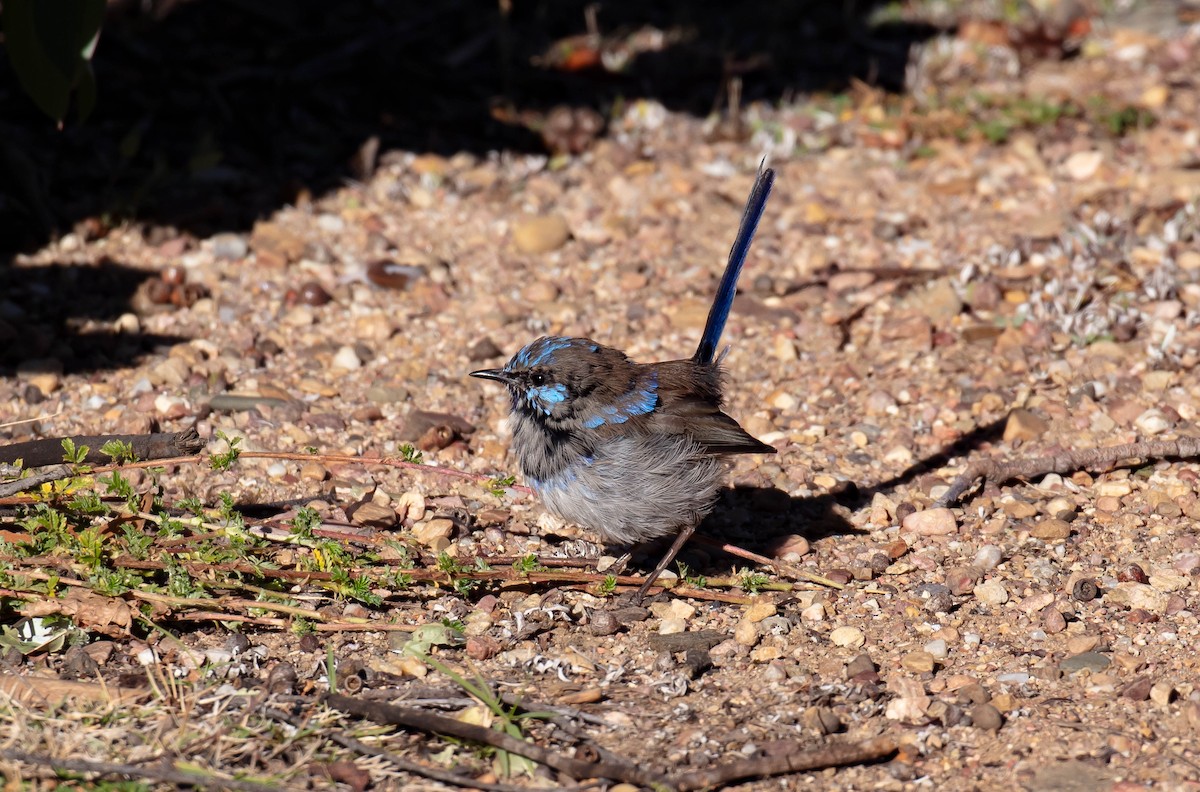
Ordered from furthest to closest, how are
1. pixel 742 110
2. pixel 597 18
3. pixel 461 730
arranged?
pixel 597 18
pixel 742 110
pixel 461 730

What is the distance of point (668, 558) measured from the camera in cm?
469

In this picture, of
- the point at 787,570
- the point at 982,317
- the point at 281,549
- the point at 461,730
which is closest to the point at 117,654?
the point at 281,549

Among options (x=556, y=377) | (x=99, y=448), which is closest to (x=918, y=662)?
(x=556, y=377)

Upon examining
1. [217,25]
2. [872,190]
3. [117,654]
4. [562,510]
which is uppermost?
[217,25]

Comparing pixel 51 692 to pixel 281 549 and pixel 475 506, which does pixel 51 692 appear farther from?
pixel 475 506

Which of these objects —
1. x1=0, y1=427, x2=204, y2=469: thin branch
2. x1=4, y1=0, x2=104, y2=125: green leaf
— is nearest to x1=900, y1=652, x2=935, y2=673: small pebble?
x1=0, y1=427, x2=204, y2=469: thin branch

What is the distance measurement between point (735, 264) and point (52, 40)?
9.73 feet

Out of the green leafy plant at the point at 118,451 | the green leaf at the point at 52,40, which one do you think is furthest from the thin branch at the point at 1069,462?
the green leaf at the point at 52,40

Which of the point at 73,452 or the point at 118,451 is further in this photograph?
the point at 118,451

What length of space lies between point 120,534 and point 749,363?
9.92 feet

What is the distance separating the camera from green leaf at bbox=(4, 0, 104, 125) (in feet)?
17.1

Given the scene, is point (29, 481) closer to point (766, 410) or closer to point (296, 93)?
point (766, 410)

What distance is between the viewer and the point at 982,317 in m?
6.26

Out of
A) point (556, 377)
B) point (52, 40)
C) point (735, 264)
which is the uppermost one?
point (52, 40)
